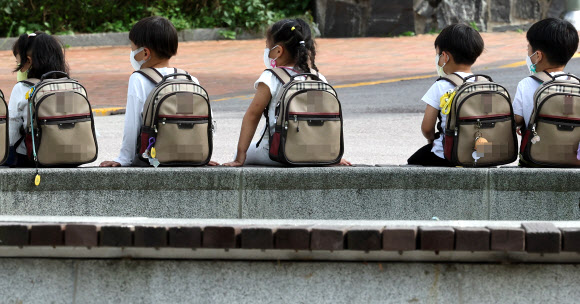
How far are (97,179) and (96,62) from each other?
37.6ft

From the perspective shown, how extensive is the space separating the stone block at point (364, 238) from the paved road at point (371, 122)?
4.32 m

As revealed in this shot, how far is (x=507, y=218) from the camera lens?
4426 millimetres

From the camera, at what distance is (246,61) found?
15.6 meters

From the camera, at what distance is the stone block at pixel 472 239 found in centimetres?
332

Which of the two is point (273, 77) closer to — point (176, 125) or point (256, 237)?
point (176, 125)

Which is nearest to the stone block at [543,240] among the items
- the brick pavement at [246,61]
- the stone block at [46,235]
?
the stone block at [46,235]

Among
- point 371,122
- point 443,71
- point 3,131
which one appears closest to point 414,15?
point 371,122

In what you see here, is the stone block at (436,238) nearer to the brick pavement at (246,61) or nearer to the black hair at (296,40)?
the black hair at (296,40)

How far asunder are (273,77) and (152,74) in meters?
0.65

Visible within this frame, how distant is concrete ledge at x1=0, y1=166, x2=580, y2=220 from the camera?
14.3 feet

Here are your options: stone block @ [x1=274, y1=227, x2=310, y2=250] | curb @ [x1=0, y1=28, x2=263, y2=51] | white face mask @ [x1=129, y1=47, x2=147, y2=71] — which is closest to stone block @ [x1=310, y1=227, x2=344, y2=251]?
stone block @ [x1=274, y1=227, x2=310, y2=250]

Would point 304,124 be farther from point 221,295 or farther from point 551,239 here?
point 551,239

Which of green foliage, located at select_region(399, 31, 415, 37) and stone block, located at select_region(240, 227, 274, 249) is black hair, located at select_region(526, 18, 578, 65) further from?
green foliage, located at select_region(399, 31, 415, 37)

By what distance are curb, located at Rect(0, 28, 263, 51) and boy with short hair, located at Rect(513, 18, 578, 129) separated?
43.0 ft
